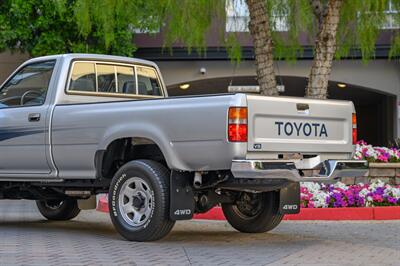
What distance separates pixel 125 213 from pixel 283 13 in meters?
7.09

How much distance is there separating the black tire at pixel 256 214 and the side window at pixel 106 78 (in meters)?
2.15

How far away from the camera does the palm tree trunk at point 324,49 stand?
1188 centimetres

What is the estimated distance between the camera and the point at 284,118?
7.29m

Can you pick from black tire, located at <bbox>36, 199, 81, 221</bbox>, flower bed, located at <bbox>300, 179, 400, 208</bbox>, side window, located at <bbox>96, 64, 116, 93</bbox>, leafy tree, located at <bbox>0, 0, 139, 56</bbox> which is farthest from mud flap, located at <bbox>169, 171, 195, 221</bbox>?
leafy tree, located at <bbox>0, 0, 139, 56</bbox>

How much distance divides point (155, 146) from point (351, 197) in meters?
4.13

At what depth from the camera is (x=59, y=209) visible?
33.9ft

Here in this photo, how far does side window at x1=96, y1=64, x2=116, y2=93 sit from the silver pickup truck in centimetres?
1

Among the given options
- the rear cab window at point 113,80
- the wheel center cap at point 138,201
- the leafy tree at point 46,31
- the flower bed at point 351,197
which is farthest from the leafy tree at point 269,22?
the wheel center cap at point 138,201

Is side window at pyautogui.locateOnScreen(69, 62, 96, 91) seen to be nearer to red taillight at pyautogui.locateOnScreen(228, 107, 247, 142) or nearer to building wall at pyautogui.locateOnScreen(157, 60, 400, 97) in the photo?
red taillight at pyautogui.locateOnScreen(228, 107, 247, 142)

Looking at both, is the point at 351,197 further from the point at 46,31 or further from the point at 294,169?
the point at 46,31

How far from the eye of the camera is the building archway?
21.8 metres

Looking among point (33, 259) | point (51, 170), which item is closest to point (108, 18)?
point (51, 170)

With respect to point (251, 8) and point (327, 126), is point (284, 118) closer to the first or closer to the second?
point (327, 126)

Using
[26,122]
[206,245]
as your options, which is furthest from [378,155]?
[26,122]
